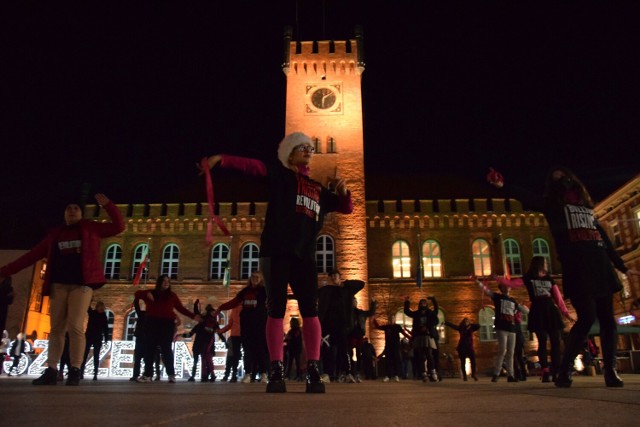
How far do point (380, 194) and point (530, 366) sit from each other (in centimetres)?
1407

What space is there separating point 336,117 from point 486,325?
42.4 feet

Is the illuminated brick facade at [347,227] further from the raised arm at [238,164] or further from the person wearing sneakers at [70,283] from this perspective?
the raised arm at [238,164]

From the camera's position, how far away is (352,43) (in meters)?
29.1

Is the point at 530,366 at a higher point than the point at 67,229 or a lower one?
lower

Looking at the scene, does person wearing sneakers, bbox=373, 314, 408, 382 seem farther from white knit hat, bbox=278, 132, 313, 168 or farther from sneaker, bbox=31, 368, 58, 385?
white knit hat, bbox=278, 132, 313, 168

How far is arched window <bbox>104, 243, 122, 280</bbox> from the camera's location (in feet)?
88.0

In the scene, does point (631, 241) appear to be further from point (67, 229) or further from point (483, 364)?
point (67, 229)

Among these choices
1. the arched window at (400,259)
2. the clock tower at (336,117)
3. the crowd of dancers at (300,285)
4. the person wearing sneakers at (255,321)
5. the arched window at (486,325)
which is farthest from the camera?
the arched window at (400,259)

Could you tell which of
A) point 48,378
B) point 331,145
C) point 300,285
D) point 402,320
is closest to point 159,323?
point 48,378

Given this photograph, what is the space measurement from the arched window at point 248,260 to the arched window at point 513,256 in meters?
12.6

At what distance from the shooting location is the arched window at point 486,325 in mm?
24500

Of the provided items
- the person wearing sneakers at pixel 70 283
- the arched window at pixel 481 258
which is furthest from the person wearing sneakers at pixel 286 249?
the arched window at pixel 481 258

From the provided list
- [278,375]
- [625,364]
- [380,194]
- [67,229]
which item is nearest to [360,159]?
[380,194]

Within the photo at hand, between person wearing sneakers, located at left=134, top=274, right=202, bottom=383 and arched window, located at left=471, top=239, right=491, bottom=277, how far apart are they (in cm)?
2072
